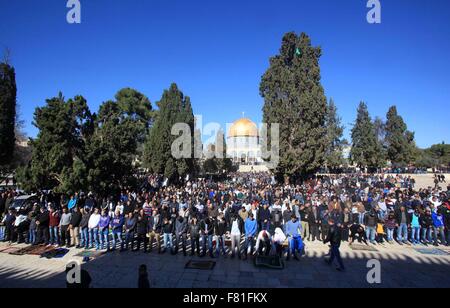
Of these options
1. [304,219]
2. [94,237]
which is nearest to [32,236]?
[94,237]

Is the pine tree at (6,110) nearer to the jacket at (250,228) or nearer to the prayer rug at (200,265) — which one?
the prayer rug at (200,265)

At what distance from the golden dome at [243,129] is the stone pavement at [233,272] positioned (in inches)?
2555

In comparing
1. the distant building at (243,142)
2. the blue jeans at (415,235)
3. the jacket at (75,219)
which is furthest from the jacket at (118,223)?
the distant building at (243,142)

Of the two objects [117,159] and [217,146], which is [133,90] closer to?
[217,146]

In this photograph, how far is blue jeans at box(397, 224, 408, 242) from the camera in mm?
10086

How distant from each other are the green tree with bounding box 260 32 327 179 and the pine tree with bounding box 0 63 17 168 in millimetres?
20961

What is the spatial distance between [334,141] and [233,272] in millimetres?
43756

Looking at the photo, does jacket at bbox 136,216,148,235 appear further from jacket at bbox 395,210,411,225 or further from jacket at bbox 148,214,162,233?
jacket at bbox 395,210,411,225

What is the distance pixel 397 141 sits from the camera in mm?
47500

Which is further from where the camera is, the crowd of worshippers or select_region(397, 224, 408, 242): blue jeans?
select_region(397, 224, 408, 242): blue jeans

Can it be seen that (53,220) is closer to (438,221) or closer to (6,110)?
(438,221)

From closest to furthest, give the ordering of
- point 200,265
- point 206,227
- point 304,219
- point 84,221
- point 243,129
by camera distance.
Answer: point 200,265 < point 206,227 < point 84,221 < point 304,219 < point 243,129

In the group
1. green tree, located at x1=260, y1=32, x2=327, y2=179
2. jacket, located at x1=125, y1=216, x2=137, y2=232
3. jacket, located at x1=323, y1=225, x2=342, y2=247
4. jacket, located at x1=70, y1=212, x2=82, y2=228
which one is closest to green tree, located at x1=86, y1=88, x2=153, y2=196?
jacket, located at x1=70, y1=212, x2=82, y2=228
